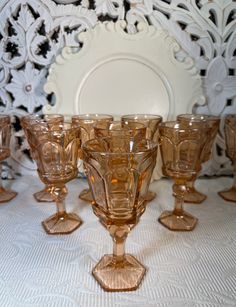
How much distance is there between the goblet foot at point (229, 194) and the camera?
663mm

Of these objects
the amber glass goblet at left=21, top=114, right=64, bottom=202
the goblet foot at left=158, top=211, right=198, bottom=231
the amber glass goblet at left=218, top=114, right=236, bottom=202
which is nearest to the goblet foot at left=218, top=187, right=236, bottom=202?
the amber glass goblet at left=218, top=114, right=236, bottom=202

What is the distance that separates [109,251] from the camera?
0.49 metres

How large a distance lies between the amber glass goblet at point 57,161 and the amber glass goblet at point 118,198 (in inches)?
4.3

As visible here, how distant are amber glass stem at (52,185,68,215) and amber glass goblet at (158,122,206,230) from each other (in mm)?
181

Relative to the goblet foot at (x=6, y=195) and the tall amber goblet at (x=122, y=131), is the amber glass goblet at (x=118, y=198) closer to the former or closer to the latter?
the tall amber goblet at (x=122, y=131)

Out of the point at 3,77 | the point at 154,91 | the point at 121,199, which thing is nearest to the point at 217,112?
the point at 154,91

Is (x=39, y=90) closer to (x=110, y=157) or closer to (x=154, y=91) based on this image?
(x=154, y=91)

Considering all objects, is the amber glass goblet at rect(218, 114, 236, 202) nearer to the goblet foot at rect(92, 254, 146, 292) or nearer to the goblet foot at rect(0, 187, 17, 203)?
the goblet foot at rect(92, 254, 146, 292)

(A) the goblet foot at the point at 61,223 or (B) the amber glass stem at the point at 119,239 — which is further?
(A) the goblet foot at the point at 61,223

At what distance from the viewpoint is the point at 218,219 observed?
58 cm

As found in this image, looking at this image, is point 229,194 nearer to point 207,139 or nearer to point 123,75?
point 207,139

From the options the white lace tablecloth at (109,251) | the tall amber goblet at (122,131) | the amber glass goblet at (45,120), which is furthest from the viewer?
the amber glass goblet at (45,120)

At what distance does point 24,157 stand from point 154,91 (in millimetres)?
353

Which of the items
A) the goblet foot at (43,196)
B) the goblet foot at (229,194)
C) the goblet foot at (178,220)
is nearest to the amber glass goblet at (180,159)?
the goblet foot at (178,220)
